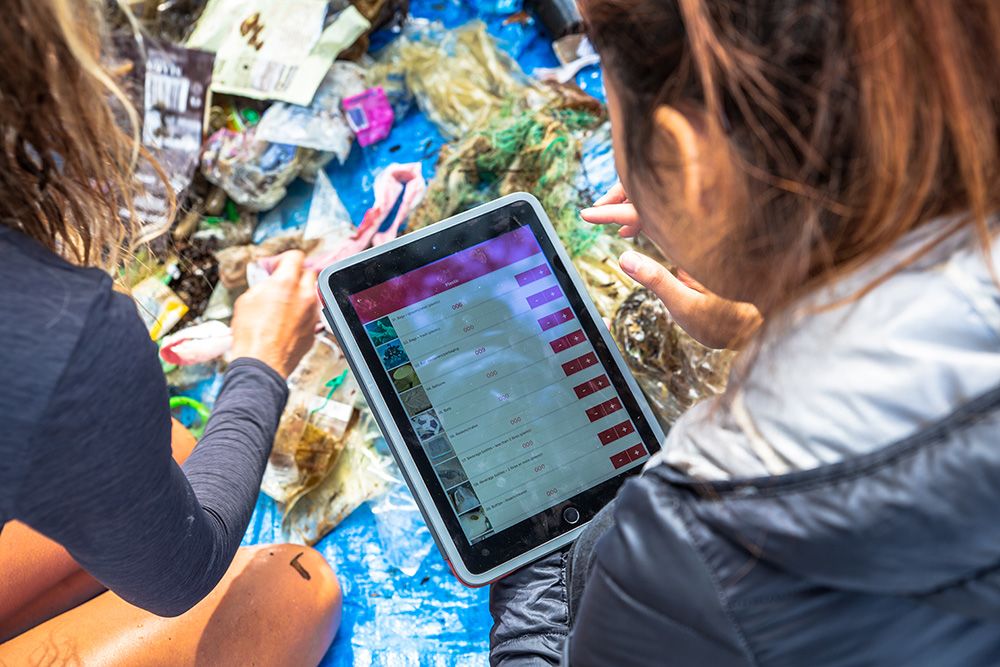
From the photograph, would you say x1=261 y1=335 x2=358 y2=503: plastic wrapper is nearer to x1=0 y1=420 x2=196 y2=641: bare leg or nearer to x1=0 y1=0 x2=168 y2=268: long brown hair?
x1=0 y1=420 x2=196 y2=641: bare leg

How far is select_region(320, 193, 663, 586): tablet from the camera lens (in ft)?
2.80

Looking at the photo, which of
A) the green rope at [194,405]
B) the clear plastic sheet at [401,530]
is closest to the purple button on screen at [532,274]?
the clear plastic sheet at [401,530]

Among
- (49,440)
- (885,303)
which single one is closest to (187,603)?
(49,440)

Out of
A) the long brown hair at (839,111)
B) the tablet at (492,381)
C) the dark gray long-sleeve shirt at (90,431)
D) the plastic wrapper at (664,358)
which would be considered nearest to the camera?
the long brown hair at (839,111)

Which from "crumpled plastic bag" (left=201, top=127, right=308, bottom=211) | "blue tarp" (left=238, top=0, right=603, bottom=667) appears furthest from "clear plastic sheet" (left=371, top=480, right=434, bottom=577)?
"crumpled plastic bag" (left=201, top=127, right=308, bottom=211)

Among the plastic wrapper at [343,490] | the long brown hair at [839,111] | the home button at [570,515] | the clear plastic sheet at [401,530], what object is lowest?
the clear plastic sheet at [401,530]

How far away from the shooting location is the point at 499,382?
2.92ft

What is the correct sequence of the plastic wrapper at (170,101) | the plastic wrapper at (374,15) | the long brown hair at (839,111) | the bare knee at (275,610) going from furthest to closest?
1. the plastic wrapper at (374,15)
2. the plastic wrapper at (170,101)
3. the bare knee at (275,610)
4. the long brown hair at (839,111)

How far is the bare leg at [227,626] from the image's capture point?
91 cm

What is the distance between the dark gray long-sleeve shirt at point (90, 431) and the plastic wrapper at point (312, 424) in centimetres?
51

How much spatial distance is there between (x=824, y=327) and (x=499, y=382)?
46 centimetres

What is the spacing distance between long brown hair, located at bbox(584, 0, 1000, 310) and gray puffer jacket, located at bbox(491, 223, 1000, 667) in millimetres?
35

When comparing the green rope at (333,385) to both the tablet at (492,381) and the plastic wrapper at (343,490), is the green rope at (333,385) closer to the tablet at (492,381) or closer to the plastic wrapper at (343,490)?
the plastic wrapper at (343,490)

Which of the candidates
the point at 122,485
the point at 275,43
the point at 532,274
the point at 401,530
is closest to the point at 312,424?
the point at 401,530
